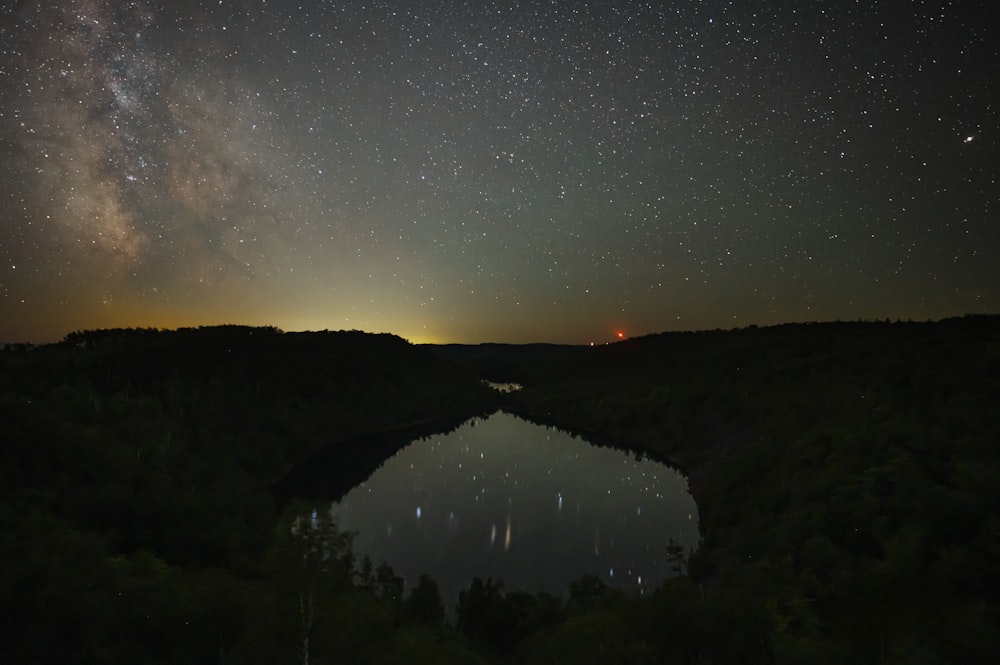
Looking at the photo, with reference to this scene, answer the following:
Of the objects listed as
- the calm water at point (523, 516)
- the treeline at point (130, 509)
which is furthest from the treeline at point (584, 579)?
the calm water at point (523, 516)

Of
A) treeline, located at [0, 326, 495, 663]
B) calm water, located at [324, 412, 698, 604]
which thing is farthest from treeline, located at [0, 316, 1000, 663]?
calm water, located at [324, 412, 698, 604]

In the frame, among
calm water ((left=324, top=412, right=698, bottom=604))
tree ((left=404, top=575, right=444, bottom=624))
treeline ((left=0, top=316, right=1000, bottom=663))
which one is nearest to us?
treeline ((left=0, top=316, right=1000, bottom=663))

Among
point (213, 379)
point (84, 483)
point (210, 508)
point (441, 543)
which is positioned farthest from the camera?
point (213, 379)

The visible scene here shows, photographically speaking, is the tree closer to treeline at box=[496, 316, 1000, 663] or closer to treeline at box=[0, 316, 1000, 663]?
treeline at box=[0, 316, 1000, 663]

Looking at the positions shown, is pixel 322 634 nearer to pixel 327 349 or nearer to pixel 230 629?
pixel 230 629

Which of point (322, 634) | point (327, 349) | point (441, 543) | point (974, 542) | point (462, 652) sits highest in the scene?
point (327, 349)

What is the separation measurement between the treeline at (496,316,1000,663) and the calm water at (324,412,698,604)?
10.6 ft

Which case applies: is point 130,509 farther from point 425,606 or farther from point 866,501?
point 866,501

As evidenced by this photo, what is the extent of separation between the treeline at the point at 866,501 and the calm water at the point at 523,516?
3.23 metres

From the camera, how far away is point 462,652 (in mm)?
10523

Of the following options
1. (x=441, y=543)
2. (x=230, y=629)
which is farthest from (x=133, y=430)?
(x=230, y=629)

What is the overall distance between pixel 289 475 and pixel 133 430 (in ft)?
68.1

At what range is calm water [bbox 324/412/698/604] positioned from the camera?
930 inches

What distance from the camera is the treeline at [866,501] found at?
9336 millimetres
